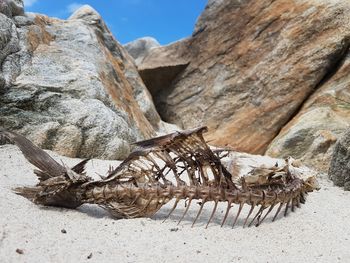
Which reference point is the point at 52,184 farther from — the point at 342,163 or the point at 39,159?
the point at 342,163

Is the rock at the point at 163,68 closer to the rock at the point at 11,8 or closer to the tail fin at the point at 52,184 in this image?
the rock at the point at 11,8

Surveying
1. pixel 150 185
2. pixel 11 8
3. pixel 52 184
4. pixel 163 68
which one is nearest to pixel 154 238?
pixel 150 185

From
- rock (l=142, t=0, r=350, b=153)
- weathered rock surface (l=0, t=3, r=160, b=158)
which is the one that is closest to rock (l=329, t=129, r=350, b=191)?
weathered rock surface (l=0, t=3, r=160, b=158)

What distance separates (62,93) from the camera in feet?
15.3

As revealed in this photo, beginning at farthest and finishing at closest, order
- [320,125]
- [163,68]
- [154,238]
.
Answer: [163,68]
[320,125]
[154,238]

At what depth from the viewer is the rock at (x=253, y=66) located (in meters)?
Answer: 6.96

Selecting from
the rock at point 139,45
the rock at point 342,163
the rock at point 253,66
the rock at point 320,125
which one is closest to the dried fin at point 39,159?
the rock at point 342,163

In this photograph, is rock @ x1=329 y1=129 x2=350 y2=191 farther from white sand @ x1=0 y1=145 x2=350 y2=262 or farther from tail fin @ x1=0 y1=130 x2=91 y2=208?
tail fin @ x1=0 y1=130 x2=91 y2=208

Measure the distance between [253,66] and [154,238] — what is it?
5.83 meters

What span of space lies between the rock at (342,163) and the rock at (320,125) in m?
1.19

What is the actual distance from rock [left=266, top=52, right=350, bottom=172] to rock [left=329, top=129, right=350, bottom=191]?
1.19 metres

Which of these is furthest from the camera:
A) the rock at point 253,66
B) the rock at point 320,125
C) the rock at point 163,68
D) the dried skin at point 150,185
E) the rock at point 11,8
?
the rock at point 163,68

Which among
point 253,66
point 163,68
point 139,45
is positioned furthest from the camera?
point 139,45

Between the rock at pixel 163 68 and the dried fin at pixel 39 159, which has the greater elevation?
the rock at pixel 163 68
